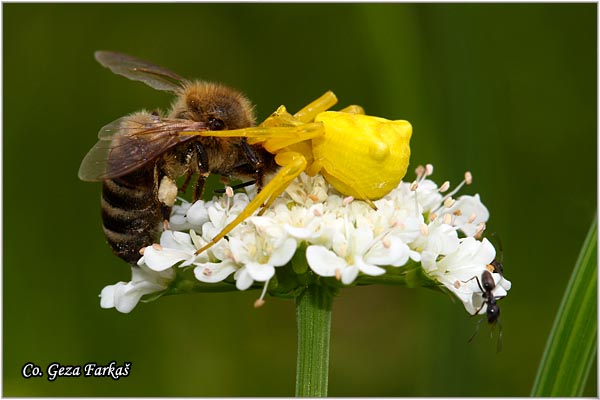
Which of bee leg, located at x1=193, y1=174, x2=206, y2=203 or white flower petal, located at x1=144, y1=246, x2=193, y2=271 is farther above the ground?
bee leg, located at x1=193, y1=174, x2=206, y2=203

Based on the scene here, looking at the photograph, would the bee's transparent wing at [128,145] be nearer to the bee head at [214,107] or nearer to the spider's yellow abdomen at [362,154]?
the bee head at [214,107]

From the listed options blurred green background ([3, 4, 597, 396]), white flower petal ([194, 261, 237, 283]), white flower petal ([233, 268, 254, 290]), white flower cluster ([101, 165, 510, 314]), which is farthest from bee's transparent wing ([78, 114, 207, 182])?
blurred green background ([3, 4, 597, 396])

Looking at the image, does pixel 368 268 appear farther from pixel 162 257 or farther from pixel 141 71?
pixel 141 71

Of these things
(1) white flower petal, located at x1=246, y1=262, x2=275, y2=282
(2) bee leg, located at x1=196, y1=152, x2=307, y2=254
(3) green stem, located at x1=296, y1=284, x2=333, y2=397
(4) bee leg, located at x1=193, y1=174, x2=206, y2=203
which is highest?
(2) bee leg, located at x1=196, y1=152, x2=307, y2=254

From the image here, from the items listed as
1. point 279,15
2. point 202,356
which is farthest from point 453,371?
point 279,15

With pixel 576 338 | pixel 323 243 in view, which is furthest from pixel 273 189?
pixel 576 338

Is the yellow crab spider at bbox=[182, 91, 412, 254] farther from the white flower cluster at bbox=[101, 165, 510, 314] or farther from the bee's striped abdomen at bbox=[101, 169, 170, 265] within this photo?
the bee's striped abdomen at bbox=[101, 169, 170, 265]

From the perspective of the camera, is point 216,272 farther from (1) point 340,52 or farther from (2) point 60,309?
(1) point 340,52
